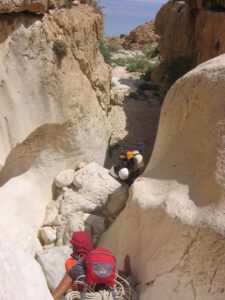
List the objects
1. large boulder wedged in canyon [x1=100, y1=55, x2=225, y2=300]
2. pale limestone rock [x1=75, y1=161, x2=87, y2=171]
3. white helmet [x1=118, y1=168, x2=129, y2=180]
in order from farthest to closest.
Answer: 1. pale limestone rock [x1=75, y1=161, x2=87, y2=171]
2. white helmet [x1=118, y1=168, x2=129, y2=180]
3. large boulder wedged in canyon [x1=100, y1=55, x2=225, y2=300]

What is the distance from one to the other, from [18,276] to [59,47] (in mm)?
5662

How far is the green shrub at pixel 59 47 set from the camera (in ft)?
25.7

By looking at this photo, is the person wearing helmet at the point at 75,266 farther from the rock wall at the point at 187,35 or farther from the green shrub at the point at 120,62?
the green shrub at the point at 120,62

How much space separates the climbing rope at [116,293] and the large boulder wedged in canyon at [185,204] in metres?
0.21

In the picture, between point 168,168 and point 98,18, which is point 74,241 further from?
point 98,18

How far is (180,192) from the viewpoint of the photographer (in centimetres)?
477

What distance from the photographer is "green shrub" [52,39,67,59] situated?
25.7ft

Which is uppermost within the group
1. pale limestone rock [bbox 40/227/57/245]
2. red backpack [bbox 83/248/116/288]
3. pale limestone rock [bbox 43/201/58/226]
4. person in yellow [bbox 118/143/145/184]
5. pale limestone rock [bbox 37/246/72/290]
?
red backpack [bbox 83/248/116/288]

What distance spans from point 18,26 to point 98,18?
232cm

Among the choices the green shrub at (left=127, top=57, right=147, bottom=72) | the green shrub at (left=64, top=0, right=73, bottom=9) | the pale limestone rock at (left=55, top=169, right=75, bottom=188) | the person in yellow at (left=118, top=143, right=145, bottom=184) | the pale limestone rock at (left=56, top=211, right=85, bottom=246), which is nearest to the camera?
the pale limestone rock at (left=56, top=211, right=85, bottom=246)

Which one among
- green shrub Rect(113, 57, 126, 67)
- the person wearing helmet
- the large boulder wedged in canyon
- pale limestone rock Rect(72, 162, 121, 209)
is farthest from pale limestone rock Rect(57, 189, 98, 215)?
green shrub Rect(113, 57, 126, 67)

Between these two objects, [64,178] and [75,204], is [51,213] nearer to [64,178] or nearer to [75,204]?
[75,204]

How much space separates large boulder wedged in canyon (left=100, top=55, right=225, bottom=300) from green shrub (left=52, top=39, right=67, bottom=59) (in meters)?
2.97

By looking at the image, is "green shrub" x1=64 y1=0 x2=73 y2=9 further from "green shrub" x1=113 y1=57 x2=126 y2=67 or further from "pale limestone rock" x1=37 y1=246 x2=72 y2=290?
"green shrub" x1=113 y1=57 x2=126 y2=67
